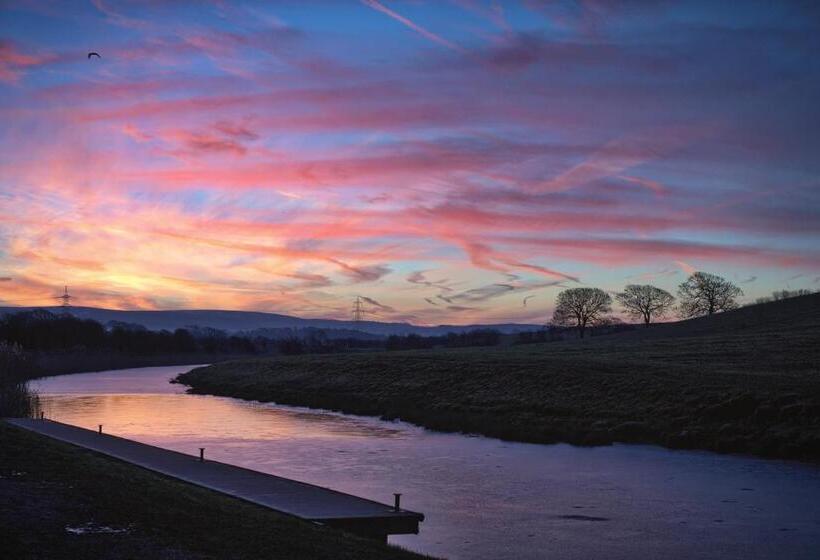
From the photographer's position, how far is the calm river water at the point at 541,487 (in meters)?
16.5

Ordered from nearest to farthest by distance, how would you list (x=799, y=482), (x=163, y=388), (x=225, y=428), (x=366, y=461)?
(x=799, y=482), (x=366, y=461), (x=225, y=428), (x=163, y=388)

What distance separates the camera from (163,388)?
2857 inches

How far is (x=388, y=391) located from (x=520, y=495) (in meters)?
32.3

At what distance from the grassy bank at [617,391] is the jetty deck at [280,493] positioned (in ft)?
52.5

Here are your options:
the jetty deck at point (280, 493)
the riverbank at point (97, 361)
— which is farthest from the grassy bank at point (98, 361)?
the jetty deck at point (280, 493)

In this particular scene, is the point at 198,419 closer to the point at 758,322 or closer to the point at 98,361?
the point at 758,322

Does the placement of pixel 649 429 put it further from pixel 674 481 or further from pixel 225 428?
pixel 225 428

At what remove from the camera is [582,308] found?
438 feet

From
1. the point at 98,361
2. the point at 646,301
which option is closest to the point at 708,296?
the point at 646,301

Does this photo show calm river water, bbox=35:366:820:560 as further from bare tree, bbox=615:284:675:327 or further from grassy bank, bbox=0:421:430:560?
bare tree, bbox=615:284:675:327

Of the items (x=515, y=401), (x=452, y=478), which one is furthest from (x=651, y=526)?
(x=515, y=401)

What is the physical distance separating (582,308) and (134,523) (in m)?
125

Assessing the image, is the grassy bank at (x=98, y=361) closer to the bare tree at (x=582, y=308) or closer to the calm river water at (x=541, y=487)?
the calm river water at (x=541, y=487)

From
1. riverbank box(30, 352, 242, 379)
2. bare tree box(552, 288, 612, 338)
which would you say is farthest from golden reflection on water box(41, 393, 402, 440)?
bare tree box(552, 288, 612, 338)
